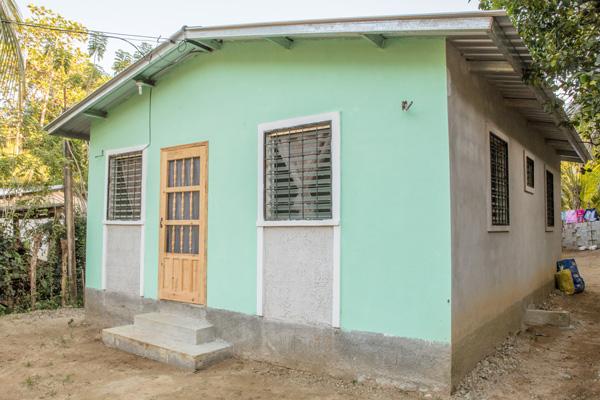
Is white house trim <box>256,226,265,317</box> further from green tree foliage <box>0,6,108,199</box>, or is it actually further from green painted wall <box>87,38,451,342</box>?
green tree foliage <box>0,6,108,199</box>

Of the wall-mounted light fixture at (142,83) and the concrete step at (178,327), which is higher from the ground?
the wall-mounted light fixture at (142,83)

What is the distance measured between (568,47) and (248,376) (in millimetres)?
5852

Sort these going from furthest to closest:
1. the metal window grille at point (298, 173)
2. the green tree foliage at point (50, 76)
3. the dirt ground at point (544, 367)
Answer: the green tree foliage at point (50, 76)
the metal window grille at point (298, 173)
the dirt ground at point (544, 367)

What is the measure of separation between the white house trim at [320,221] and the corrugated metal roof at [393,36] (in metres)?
0.92

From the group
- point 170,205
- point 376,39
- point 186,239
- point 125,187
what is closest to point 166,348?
point 186,239

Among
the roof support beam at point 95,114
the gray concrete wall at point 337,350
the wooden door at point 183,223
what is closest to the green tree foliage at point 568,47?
the gray concrete wall at point 337,350

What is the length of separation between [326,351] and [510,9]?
5.81 m

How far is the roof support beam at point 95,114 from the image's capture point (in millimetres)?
7925

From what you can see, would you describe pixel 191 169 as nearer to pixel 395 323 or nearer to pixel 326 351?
pixel 326 351

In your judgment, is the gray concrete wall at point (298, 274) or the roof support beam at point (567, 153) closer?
the gray concrete wall at point (298, 274)

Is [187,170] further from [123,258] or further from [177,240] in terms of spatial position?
[123,258]

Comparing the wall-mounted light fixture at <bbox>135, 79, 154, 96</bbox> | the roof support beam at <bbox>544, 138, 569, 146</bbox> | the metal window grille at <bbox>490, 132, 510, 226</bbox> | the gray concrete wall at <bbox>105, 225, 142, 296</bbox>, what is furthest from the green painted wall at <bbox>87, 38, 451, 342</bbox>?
the roof support beam at <bbox>544, 138, 569, 146</bbox>

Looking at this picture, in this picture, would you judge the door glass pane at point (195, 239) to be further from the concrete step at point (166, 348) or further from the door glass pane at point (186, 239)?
the concrete step at point (166, 348)

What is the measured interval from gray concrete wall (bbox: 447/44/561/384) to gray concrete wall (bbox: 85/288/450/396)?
0.27m
